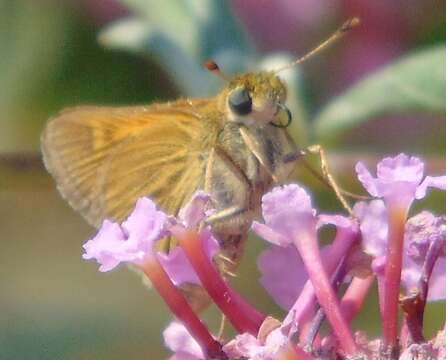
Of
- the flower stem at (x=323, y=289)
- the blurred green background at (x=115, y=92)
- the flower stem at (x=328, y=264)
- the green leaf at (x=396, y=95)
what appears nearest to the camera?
the flower stem at (x=323, y=289)

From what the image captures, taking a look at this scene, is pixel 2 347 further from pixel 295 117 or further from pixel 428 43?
pixel 428 43

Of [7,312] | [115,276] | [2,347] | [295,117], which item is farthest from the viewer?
[115,276]

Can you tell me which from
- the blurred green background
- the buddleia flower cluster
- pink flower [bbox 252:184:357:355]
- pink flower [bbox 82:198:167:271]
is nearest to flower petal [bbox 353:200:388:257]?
the buddleia flower cluster

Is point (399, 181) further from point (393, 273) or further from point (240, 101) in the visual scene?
point (240, 101)

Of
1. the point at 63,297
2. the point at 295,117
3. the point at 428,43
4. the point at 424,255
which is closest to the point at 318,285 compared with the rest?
the point at 424,255

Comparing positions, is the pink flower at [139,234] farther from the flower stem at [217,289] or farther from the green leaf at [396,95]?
the green leaf at [396,95]

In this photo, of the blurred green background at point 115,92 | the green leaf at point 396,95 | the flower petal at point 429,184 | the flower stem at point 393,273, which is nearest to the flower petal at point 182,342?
the flower stem at point 393,273

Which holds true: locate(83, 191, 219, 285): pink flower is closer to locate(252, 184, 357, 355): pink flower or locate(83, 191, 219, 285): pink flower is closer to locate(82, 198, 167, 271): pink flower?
locate(82, 198, 167, 271): pink flower
